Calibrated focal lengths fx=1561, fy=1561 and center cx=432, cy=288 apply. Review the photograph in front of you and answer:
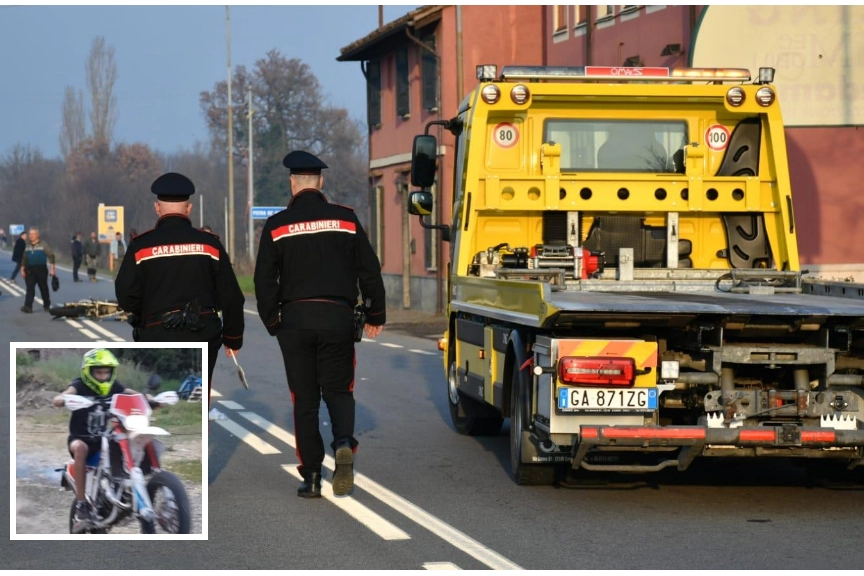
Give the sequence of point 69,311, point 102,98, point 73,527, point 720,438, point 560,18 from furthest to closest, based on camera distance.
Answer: point 102,98 → point 560,18 → point 69,311 → point 720,438 → point 73,527

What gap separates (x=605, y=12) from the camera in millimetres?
29078

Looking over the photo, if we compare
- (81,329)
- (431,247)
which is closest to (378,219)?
(431,247)

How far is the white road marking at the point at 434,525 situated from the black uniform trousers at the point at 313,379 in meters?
0.41

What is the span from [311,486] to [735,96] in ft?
15.8

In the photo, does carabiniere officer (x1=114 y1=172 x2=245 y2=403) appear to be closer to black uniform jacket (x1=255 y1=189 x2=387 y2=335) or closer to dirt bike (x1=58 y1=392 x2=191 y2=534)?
black uniform jacket (x1=255 y1=189 x2=387 y2=335)

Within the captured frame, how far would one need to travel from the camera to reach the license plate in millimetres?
8438

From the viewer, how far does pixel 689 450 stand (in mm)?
8453

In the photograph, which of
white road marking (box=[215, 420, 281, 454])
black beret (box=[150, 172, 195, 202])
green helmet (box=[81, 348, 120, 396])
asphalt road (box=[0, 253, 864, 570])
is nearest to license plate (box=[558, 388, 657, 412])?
asphalt road (box=[0, 253, 864, 570])

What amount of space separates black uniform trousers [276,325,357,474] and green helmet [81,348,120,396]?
202 centimetres

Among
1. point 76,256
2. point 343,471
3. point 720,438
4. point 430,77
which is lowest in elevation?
point 343,471

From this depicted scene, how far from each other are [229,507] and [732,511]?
9.17 ft

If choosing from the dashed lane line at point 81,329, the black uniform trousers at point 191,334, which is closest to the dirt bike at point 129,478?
the black uniform trousers at point 191,334

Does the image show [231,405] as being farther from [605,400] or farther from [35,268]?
[35,268]

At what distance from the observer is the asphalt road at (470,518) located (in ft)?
23.6
